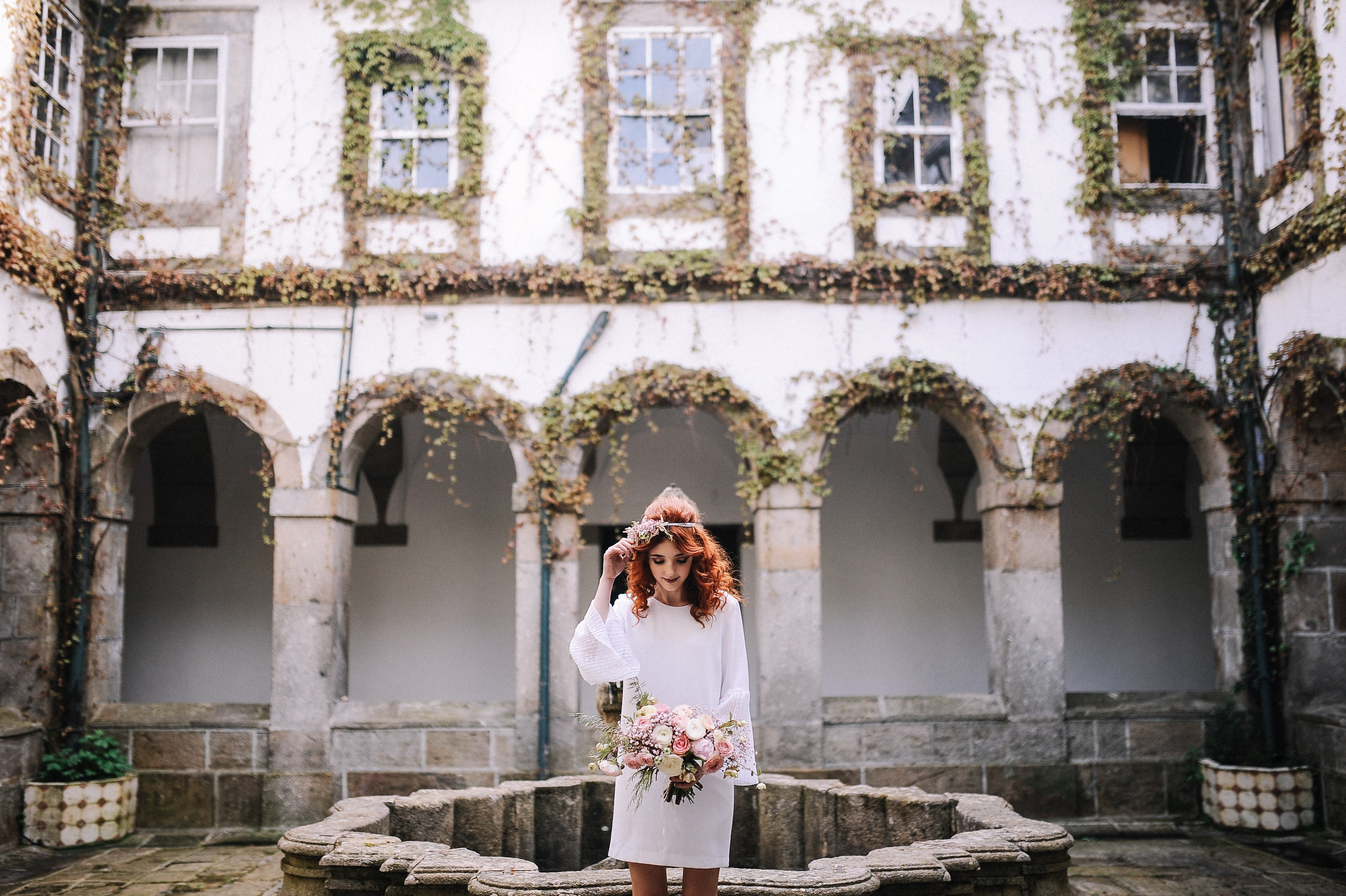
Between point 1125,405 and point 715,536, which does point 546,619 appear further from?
point 1125,405

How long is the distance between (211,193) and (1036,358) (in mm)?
6033

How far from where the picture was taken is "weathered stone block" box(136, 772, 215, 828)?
23.0 feet

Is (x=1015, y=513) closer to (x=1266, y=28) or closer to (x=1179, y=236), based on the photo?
(x=1179, y=236)

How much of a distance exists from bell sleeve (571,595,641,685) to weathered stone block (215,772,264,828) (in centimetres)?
488

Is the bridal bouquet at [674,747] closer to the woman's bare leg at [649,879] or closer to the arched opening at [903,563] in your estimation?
the woman's bare leg at [649,879]

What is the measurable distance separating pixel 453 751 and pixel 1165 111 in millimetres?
6840

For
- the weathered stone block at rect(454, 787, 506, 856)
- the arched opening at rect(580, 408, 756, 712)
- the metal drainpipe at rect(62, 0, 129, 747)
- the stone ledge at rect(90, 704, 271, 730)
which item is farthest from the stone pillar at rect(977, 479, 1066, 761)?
the metal drainpipe at rect(62, 0, 129, 747)

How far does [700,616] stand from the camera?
319 centimetres

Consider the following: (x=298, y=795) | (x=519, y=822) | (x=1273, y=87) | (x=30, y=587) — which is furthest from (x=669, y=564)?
(x=1273, y=87)

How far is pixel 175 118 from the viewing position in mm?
7664

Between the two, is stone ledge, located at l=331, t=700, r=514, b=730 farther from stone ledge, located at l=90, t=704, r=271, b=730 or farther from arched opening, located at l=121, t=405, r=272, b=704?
arched opening, located at l=121, t=405, r=272, b=704

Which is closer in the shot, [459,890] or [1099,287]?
[459,890]

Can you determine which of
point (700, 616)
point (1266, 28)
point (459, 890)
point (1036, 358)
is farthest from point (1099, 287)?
point (459, 890)

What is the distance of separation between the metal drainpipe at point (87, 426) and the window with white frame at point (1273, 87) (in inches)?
322
